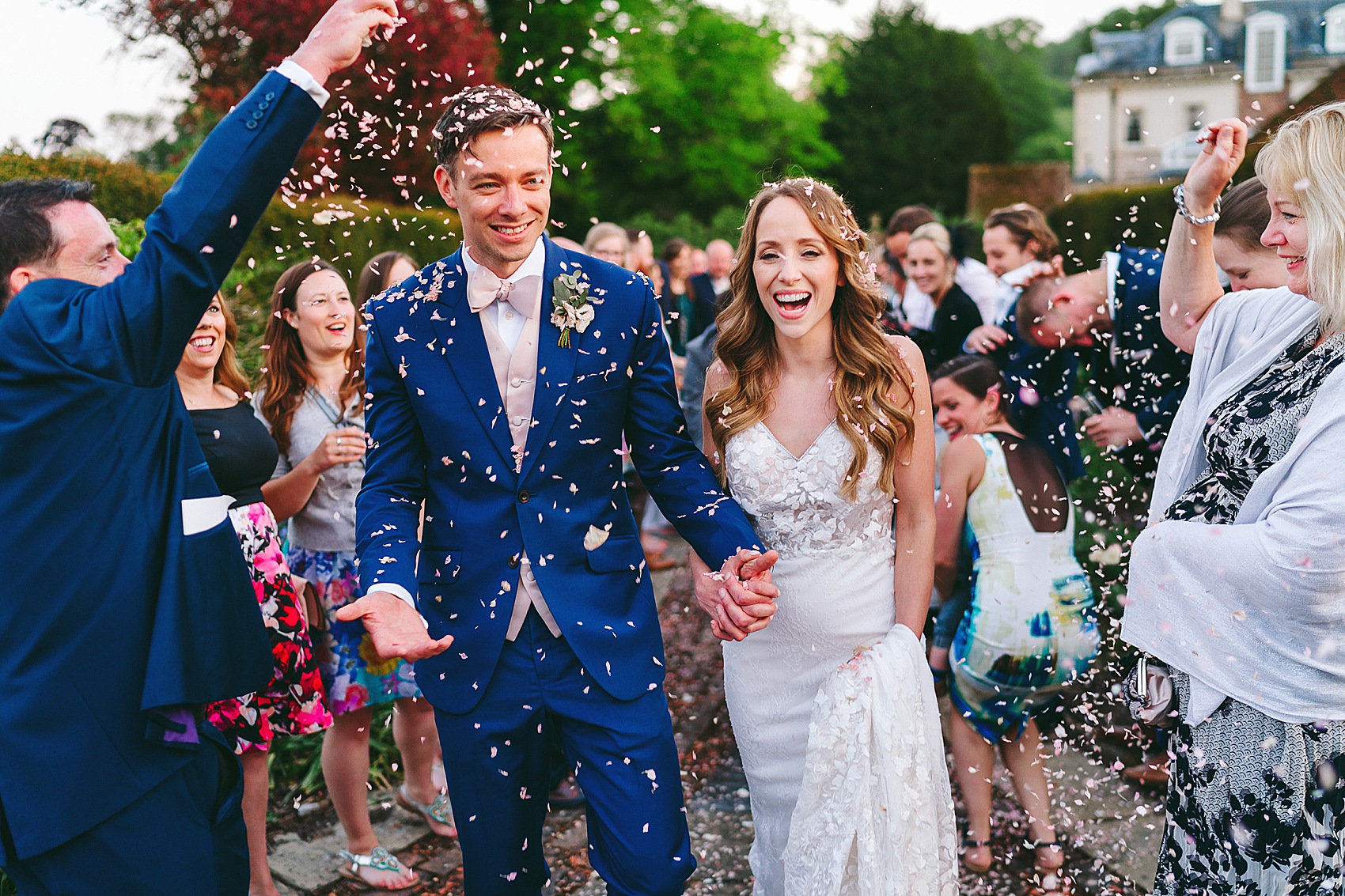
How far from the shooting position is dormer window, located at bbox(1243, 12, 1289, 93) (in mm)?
36188

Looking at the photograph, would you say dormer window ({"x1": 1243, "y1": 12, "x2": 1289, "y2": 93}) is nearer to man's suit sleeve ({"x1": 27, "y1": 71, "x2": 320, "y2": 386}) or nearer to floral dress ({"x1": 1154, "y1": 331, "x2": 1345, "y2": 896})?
floral dress ({"x1": 1154, "y1": 331, "x2": 1345, "y2": 896})

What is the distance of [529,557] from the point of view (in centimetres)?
252

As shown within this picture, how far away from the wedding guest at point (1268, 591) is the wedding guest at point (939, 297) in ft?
9.12

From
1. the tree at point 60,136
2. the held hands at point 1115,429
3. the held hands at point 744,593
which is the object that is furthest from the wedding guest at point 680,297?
the held hands at point 744,593

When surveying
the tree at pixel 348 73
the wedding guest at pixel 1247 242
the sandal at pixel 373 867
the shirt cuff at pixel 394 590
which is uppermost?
the tree at pixel 348 73

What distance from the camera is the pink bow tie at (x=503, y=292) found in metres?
2.58

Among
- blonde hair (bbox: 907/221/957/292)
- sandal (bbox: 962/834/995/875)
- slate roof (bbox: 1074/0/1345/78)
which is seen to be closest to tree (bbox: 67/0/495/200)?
blonde hair (bbox: 907/221/957/292)

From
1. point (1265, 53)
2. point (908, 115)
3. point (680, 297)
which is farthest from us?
point (1265, 53)

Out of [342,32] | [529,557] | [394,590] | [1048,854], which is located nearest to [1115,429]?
[1048,854]

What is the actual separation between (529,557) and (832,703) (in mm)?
944

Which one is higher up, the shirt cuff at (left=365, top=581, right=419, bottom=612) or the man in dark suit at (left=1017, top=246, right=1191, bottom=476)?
the man in dark suit at (left=1017, top=246, right=1191, bottom=476)

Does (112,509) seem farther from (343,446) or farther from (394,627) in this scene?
(343,446)

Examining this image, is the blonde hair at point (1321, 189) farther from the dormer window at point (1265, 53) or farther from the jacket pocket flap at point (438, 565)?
the dormer window at point (1265, 53)

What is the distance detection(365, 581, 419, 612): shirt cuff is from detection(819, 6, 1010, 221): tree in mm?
29806
